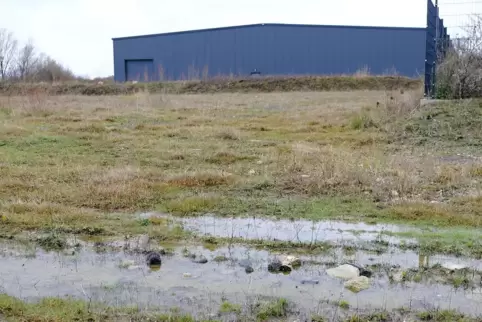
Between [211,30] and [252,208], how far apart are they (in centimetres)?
3470

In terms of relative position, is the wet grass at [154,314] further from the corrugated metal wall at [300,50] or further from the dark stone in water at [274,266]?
the corrugated metal wall at [300,50]

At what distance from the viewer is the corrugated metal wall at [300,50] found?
115 ft

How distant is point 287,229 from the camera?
4504 millimetres

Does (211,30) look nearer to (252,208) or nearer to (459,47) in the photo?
(459,47)

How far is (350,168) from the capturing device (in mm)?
6066

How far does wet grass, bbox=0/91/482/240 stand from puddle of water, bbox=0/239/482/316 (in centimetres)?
64

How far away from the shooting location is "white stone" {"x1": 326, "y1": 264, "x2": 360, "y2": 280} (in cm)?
345

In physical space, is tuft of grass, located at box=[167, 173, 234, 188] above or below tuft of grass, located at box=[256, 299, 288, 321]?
above

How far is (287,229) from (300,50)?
32.8m

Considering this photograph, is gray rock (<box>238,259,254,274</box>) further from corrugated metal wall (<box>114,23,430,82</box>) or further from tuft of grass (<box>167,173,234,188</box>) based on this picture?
corrugated metal wall (<box>114,23,430,82</box>)

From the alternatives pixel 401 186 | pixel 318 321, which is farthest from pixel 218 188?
pixel 318 321

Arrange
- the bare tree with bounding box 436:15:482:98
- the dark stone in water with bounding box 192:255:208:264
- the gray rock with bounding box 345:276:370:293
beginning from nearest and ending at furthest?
the gray rock with bounding box 345:276:370:293, the dark stone in water with bounding box 192:255:208:264, the bare tree with bounding box 436:15:482:98

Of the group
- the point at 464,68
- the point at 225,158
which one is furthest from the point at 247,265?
the point at 464,68

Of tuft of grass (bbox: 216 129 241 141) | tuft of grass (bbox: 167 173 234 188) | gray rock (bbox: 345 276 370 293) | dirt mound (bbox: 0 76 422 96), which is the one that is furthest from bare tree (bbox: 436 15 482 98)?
dirt mound (bbox: 0 76 422 96)
